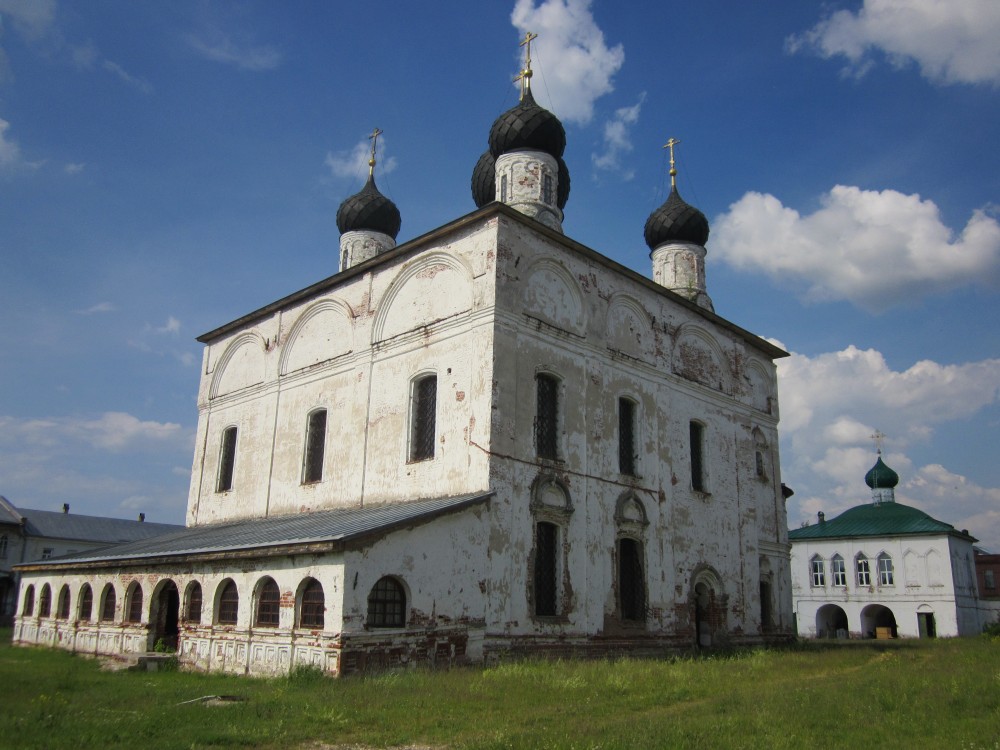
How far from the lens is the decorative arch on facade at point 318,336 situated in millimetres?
17266

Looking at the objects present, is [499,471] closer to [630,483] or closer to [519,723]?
[630,483]

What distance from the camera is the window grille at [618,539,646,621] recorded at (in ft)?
52.0

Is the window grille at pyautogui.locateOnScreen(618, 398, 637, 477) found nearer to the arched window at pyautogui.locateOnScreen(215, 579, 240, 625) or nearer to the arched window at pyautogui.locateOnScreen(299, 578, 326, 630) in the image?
the arched window at pyautogui.locateOnScreen(299, 578, 326, 630)

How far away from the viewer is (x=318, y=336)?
1802cm

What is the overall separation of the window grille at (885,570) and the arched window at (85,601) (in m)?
30.7

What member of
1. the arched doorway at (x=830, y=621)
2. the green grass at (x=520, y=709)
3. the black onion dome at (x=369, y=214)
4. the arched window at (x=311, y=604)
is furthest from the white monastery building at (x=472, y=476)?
the arched doorway at (x=830, y=621)

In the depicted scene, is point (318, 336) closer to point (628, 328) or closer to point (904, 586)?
point (628, 328)

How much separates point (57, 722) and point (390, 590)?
5230 mm

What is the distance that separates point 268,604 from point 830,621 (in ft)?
105

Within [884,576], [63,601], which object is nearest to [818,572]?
[884,576]

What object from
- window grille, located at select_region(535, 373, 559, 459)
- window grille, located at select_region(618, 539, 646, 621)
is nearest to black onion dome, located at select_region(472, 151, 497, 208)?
window grille, located at select_region(535, 373, 559, 459)

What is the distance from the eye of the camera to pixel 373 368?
16.3 m

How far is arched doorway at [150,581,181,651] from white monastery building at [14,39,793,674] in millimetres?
60

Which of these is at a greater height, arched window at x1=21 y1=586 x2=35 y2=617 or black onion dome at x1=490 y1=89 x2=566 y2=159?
black onion dome at x1=490 y1=89 x2=566 y2=159
